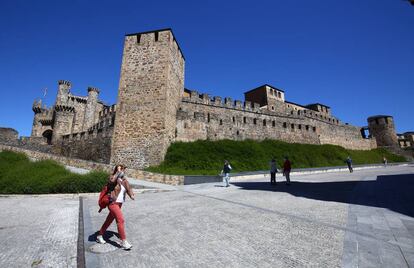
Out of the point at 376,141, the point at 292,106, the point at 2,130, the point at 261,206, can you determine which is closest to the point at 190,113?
the point at 261,206

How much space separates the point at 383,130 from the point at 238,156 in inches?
1807

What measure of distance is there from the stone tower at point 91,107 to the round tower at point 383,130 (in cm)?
6211

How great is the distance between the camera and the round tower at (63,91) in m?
38.7

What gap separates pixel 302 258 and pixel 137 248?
275 centimetres

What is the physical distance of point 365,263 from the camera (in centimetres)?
300

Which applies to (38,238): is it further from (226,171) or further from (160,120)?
(160,120)

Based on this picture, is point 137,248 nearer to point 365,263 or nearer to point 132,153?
point 365,263

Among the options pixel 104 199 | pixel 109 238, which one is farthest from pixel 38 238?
pixel 104 199

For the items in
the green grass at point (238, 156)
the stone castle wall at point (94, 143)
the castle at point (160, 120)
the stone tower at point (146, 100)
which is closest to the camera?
the green grass at point (238, 156)

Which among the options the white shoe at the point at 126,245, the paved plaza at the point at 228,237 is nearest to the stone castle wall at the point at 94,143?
the paved plaza at the point at 228,237

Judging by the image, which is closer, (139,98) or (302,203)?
(302,203)

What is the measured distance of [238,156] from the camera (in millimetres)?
22406

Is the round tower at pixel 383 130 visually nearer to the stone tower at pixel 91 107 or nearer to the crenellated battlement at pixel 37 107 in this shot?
the stone tower at pixel 91 107

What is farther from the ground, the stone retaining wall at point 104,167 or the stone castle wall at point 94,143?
the stone castle wall at point 94,143
